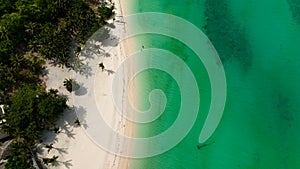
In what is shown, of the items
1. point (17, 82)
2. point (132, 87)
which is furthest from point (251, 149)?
point (17, 82)

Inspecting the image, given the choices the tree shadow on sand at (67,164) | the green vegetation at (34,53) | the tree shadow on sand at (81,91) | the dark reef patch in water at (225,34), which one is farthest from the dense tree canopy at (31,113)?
the dark reef patch in water at (225,34)

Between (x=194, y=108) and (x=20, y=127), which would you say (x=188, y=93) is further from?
(x=20, y=127)

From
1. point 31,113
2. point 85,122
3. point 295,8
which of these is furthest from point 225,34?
point 31,113

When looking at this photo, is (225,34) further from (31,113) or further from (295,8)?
(31,113)

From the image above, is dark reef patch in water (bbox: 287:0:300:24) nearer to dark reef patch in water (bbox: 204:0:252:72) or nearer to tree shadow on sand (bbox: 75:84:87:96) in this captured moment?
dark reef patch in water (bbox: 204:0:252:72)

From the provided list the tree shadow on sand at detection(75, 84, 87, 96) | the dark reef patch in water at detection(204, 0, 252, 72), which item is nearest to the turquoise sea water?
the dark reef patch in water at detection(204, 0, 252, 72)

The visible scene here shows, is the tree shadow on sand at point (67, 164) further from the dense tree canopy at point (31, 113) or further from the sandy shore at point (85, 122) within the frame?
the dense tree canopy at point (31, 113)
